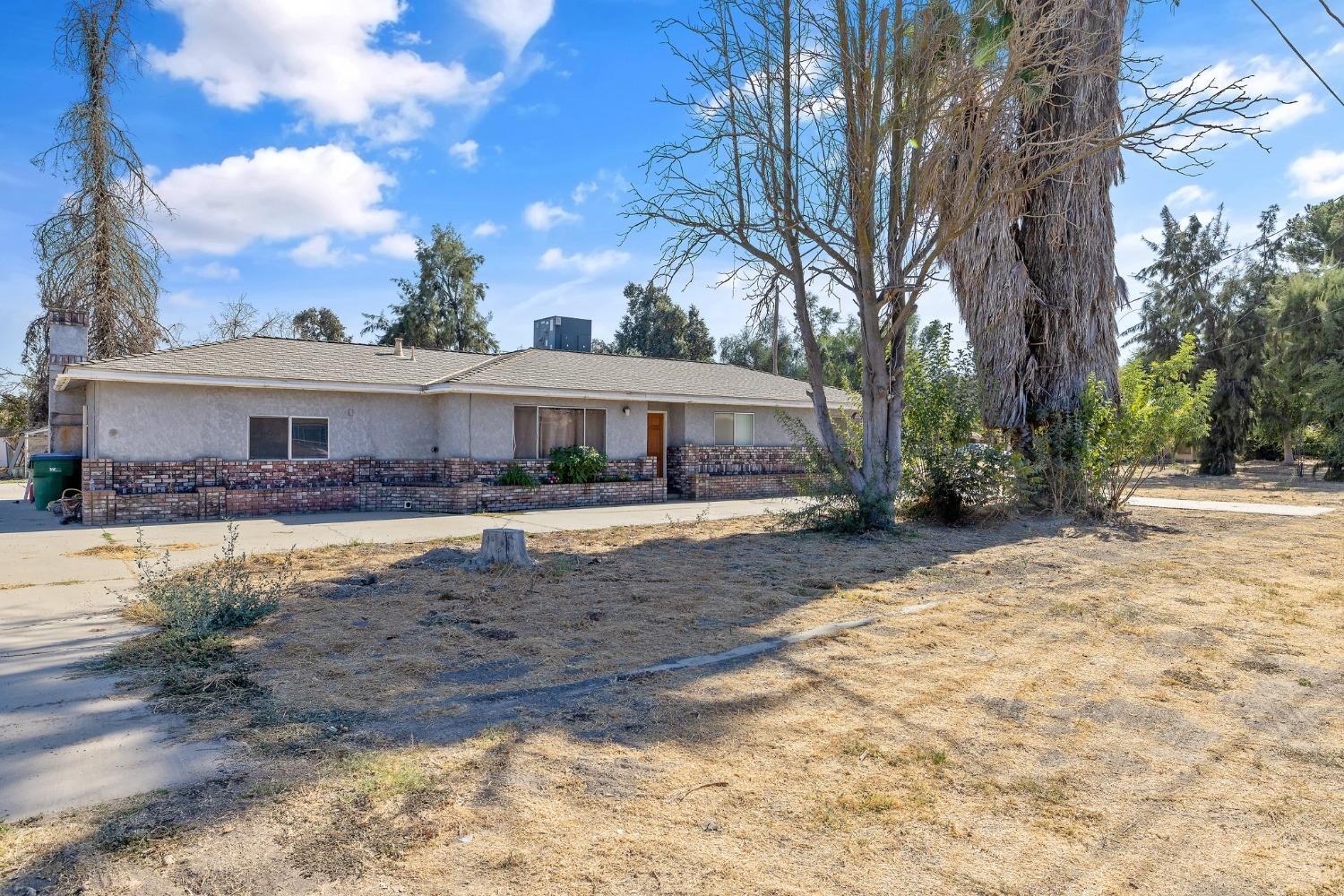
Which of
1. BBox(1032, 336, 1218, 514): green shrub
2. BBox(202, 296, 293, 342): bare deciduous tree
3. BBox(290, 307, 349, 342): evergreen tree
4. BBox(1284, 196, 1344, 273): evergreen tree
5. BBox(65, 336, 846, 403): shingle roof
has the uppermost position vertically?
BBox(1284, 196, 1344, 273): evergreen tree

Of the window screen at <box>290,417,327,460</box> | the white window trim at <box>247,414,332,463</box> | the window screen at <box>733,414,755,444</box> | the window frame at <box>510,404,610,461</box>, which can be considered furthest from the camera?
the window screen at <box>733,414,755,444</box>

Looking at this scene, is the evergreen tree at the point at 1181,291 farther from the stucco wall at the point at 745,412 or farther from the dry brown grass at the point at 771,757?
the dry brown grass at the point at 771,757

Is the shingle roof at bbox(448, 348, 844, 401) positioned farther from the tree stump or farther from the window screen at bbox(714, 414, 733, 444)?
the tree stump

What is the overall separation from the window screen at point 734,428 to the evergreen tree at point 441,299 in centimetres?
1982

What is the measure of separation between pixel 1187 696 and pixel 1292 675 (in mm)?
1014

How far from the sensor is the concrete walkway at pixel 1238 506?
1509cm

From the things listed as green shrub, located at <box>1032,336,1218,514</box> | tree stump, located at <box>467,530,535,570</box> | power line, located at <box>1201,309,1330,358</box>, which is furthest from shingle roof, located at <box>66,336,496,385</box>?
power line, located at <box>1201,309,1330,358</box>

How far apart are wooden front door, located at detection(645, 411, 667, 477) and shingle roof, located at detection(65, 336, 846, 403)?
3.03 feet

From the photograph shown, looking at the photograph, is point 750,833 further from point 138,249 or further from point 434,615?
point 138,249

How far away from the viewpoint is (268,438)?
49.2 ft

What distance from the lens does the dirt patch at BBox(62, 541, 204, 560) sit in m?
9.52

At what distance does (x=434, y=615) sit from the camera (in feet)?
20.8

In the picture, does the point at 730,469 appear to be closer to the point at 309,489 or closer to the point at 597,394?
the point at 597,394

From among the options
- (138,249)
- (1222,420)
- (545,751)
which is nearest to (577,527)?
(545,751)
